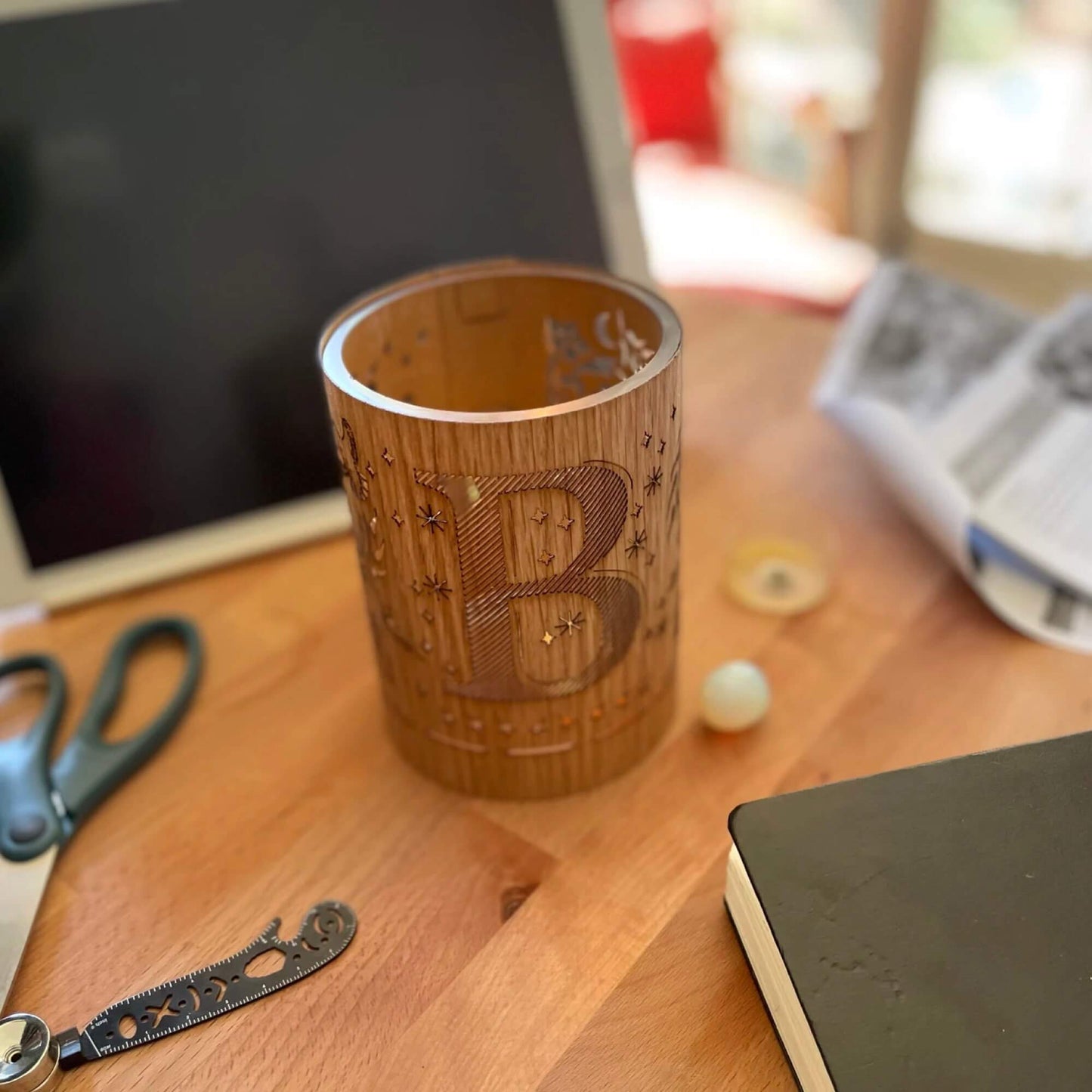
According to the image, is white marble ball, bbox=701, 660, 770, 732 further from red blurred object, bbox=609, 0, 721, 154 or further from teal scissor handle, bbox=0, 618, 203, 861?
red blurred object, bbox=609, 0, 721, 154

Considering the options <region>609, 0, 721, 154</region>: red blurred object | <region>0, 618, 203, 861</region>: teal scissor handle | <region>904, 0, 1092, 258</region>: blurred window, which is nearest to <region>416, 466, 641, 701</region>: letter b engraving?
<region>0, 618, 203, 861</region>: teal scissor handle

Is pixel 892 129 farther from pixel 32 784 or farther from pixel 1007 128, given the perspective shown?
pixel 32 784

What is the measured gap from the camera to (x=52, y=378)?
481mm

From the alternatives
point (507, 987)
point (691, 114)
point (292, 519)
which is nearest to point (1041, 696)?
point (507, 987)

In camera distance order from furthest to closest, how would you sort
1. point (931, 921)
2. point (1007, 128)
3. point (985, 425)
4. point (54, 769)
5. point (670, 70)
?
point (670, 70)
point (1007, 128)
point (985, 425)
point (54, 769)
point (931, 921)

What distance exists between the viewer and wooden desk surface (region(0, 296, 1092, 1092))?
334 millimetres

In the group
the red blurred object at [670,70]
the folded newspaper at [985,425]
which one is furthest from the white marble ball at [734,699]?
the red blurred object at [670,70]

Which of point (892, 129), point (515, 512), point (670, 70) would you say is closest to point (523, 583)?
point (515, 512)

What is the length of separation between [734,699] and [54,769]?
27 centimetres

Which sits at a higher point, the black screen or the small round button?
the black screen

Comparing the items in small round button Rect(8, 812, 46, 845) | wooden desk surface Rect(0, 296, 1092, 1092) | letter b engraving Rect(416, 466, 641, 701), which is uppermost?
letter b engraving Rect(416, 466, 641, 701)

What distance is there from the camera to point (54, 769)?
420 mm

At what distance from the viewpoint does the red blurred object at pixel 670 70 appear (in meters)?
0.94

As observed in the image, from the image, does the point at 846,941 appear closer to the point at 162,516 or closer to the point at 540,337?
the point at 540,337
